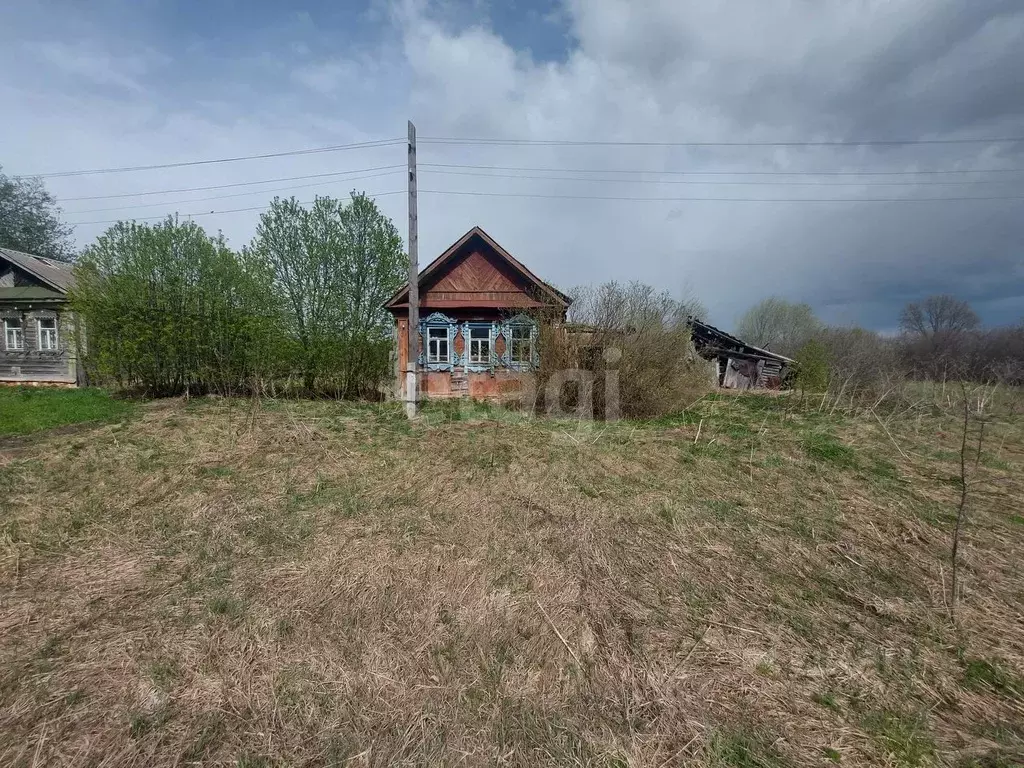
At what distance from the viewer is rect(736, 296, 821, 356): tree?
132 feet

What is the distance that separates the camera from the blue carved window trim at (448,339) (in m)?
14.6

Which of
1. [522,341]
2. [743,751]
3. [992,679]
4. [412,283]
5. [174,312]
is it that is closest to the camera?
[743,751]

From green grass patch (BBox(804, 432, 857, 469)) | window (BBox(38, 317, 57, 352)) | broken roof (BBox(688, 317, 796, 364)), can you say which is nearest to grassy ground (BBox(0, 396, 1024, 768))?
green grass patch (BBox(804, 432, 857, 469))

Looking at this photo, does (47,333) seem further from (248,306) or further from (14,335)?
(248,306)

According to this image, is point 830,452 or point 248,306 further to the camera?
point 248,306

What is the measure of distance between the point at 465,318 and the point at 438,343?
1.32m

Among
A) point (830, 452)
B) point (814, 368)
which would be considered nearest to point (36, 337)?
point (830, 452)

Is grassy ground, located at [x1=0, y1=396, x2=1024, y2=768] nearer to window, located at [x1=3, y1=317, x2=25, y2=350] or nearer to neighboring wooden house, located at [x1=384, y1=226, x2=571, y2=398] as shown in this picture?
neighboring wooden house, located at [x1=384, y1=226, x2=571, y2=398]

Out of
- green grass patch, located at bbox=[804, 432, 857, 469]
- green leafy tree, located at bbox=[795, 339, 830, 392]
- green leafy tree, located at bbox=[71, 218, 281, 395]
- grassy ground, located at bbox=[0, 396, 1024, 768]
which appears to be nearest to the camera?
grassy ground, located at bbox=[0, 396, 1024, 768]

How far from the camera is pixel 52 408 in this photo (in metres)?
10.5

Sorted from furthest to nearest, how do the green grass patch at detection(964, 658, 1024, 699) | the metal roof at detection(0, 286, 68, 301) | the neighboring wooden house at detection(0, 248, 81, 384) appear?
the neighboring wooden house at detection(0, 248, 81, 384) → the metal roof at detection(0, 286, 68, 301) → the green grass patch at detection(964, 658, 1024, 699)

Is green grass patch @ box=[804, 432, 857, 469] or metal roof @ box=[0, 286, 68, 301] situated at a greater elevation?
metal roof @ box=[0, 286, 68, 301]

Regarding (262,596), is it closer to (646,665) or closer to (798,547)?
(646,665)

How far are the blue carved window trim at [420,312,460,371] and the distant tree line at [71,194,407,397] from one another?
151 centimetres
